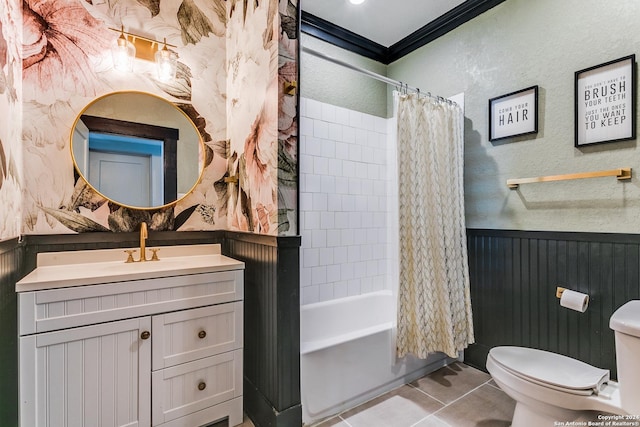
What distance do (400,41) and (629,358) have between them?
2.63 m

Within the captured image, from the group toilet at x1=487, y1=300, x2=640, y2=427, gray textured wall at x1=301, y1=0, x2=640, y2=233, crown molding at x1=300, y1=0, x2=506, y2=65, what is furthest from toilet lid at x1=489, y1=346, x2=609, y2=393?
crown molding at x1=300, y1=0, x2=506, y2=65

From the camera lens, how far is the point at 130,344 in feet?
4.59

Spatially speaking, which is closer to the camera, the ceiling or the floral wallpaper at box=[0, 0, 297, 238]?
the floral wallpaper at box=[0, 0, 297, 238]

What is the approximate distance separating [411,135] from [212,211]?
1394mm

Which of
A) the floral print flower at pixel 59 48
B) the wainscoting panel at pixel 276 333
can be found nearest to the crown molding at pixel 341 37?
the floral print flower at pixel 59 48

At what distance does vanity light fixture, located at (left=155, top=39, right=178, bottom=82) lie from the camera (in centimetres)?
186

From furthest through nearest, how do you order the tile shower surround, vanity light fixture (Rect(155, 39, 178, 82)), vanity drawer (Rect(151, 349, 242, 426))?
the tile shower surround, vanity light fixture (Rect(155, 39, 178, 82)), vanity drawer (Rect(151, 349, 242, 426))

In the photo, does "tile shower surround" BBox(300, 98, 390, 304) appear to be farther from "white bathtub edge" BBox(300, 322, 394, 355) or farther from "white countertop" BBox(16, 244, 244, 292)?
"white countertop" BBox(16, 244, 244, 292)

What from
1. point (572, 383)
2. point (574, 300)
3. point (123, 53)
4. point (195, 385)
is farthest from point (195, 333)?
point (574, 300)

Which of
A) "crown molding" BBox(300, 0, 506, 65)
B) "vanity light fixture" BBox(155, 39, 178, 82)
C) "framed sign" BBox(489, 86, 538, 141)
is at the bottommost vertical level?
"framed sign" BBox(489, 86, 538, 141)

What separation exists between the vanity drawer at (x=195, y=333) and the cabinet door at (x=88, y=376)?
0.06m

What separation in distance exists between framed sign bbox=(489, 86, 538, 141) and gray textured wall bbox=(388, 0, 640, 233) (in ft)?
0.13

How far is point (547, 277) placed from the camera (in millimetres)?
1889

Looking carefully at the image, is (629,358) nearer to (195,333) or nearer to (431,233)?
(431,233)
